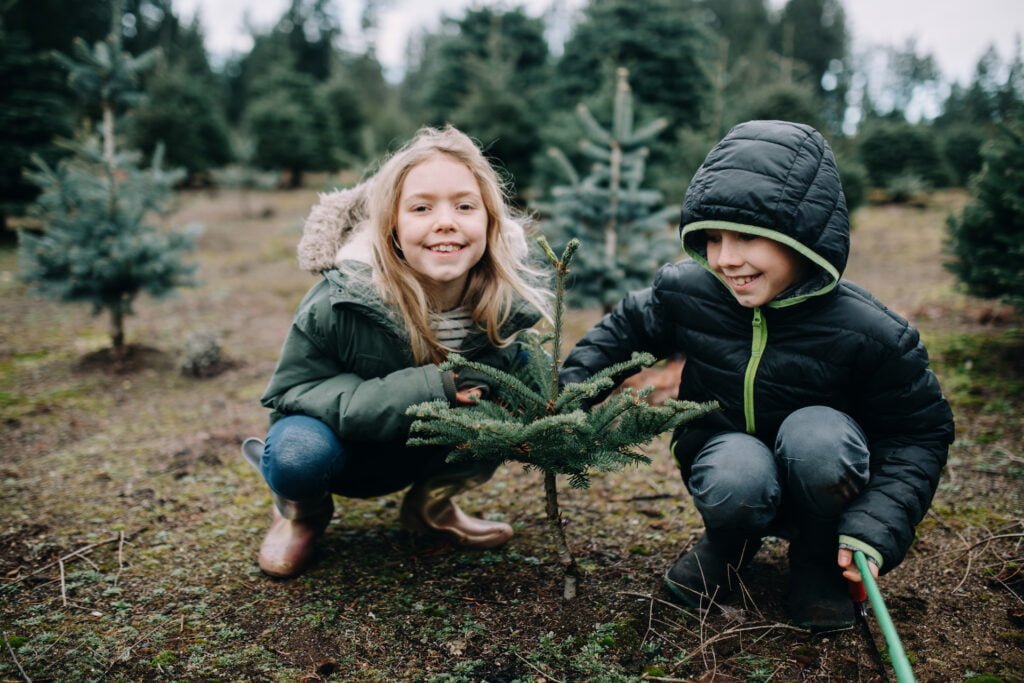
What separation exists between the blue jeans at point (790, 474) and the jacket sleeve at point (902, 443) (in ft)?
0.25

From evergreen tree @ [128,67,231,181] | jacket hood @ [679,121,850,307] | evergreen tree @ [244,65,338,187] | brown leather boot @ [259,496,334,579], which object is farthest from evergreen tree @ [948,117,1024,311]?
evergreen tree @ [244,65,338,187]

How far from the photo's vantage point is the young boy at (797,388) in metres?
1.94

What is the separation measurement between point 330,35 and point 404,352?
35.0m

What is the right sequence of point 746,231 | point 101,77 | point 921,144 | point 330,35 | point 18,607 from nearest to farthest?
1. point 746,231
2. point 18,607
3. point 101,77
4. point 921,144
5. point 330,35

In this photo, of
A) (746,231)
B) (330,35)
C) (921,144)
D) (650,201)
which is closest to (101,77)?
(650,201)

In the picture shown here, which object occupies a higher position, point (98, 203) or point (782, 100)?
point (782, 100)

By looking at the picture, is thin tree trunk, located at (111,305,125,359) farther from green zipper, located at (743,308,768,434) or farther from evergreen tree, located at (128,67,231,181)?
evergreen tree, located at (128,67,231,181)

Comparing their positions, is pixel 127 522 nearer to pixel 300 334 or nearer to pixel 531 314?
pixel 300 334

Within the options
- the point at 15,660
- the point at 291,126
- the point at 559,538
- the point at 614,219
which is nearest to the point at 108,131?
the point at 614,219

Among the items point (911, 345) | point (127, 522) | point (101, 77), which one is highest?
point (101, 77)

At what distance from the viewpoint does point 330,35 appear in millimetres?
32938

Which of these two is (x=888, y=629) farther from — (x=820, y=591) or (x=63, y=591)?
(x=63, y=591)

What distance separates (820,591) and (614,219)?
355cm

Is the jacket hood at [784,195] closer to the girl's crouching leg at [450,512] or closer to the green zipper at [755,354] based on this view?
the green zipper at [755,354]
